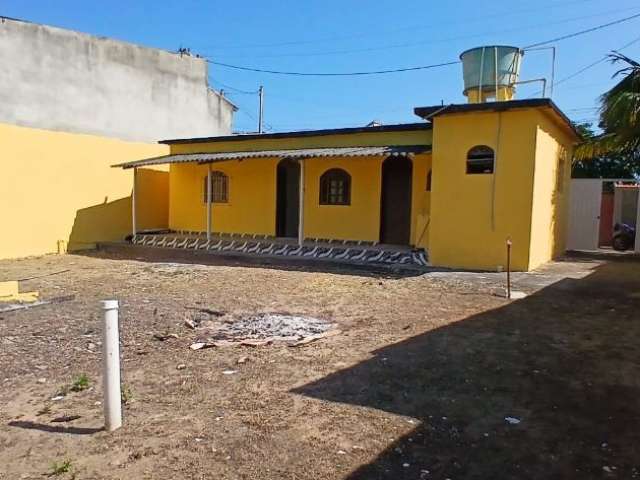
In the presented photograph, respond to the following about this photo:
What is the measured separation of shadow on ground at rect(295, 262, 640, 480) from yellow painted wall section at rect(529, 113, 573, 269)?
4.22 meters

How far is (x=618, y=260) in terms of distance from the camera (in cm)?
1317

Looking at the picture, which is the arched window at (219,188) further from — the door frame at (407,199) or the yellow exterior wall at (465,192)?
the door frame at (407,199)

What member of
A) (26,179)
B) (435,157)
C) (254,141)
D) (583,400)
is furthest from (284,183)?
(583,400)

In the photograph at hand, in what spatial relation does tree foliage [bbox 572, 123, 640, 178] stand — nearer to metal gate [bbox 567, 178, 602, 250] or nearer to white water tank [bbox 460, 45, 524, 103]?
metal gate [bbox 567, 178, 602, 250]

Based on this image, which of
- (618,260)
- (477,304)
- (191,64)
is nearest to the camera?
(477,304)

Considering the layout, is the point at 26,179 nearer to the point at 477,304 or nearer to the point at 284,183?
the point at 284,183

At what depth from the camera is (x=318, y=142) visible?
13734 mm

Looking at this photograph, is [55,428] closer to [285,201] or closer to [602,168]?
[285,201]

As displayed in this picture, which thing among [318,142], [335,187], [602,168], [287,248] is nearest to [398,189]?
[335,187]

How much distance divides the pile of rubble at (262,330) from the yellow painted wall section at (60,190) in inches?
369

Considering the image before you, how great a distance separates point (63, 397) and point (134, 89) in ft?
61.0

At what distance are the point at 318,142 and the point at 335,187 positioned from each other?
1.29m

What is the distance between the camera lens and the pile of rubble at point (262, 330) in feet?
18.0

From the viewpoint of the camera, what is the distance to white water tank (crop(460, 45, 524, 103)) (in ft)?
38.3
